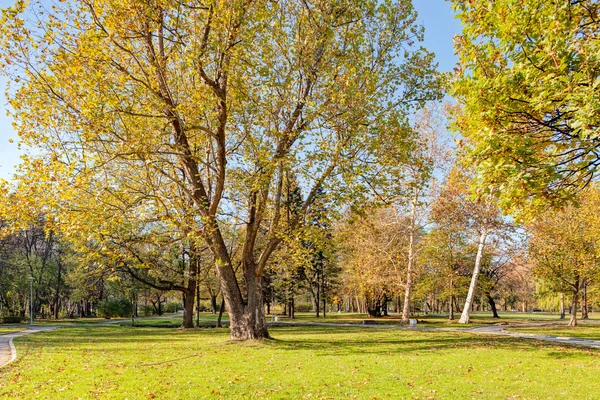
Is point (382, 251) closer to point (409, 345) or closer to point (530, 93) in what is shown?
point (409, 345)

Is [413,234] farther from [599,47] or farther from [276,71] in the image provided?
[599,47]

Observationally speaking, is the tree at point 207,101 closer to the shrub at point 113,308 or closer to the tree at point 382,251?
the tree at point 382,251

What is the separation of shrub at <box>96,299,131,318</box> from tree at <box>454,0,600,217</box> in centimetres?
4614

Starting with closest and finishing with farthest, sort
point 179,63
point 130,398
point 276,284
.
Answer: point 130,398
point 179,63
point 276,284

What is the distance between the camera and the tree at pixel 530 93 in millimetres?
5434

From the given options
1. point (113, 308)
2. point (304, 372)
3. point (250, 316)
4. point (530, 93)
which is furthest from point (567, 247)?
point (113, 308)

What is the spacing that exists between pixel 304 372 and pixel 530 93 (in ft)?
25.6

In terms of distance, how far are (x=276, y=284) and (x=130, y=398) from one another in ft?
93.8

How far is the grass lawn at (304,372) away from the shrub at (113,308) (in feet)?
103

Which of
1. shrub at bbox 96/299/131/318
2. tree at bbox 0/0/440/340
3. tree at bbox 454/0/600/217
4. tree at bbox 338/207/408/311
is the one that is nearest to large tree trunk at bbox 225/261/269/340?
tree at bbox 0/0/440/340

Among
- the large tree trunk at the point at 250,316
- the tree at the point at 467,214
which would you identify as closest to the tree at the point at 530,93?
the large tree trunk at the point at 250,316

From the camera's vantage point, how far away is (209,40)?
12.3 m

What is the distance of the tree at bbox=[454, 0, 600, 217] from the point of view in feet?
17.8

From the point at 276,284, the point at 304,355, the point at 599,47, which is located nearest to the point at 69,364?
the point at 304,355
